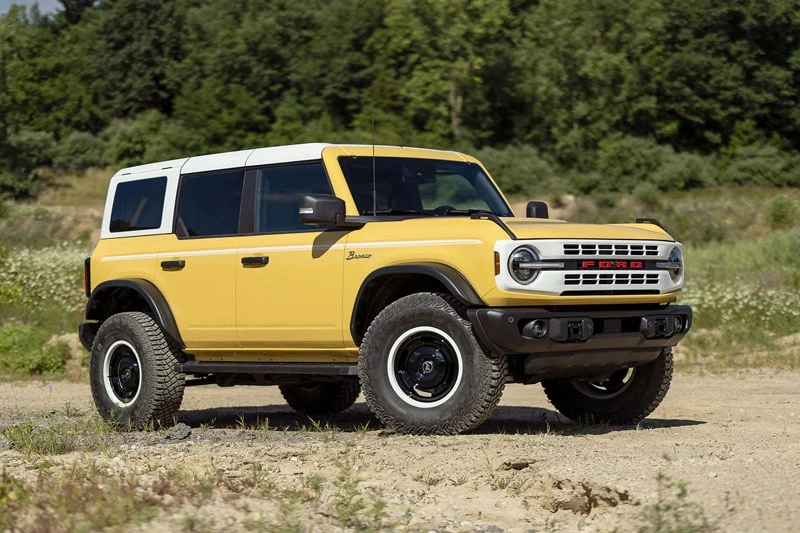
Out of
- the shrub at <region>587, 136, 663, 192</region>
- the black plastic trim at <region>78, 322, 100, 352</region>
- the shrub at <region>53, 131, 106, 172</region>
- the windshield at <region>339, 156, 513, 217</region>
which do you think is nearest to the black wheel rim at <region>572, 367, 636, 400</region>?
the windshield at <region>339, 156, 513, 217</region>

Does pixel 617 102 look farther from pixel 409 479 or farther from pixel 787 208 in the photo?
pixel 409 479

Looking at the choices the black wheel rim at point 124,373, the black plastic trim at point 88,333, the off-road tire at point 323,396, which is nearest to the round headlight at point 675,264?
the off-road tire at point 323,396

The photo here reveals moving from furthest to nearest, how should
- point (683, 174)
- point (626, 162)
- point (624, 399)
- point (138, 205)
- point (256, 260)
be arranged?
point (626, 162), point (683, 174), point (138, 205), point (624, 399), point (256, 260)

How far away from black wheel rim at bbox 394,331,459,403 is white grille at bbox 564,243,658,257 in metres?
1.04

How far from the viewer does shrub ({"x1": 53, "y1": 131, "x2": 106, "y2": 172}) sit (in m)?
60.6

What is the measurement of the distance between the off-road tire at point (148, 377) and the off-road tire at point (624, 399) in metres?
3.03

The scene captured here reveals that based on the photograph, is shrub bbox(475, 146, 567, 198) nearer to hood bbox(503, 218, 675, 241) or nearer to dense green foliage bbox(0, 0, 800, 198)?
dense green foliage bbox(0, 0, 800, 198)

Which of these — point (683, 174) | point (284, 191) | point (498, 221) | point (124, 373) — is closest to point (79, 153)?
point (683, 174)

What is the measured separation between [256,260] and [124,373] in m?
1.90

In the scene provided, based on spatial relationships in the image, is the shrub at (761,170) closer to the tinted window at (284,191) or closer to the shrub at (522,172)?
the shrub at (522,172)

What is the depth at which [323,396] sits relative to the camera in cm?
1149

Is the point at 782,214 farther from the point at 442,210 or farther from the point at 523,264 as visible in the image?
the point at 523,264

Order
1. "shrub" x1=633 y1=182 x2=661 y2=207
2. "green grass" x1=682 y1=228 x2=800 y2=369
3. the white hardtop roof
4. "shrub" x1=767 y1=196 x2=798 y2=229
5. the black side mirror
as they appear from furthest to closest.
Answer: "shrub" x1=633 y1=182 x2=661 y2=207, "shrub" x1=767 y1=196 x2=798 y2=229, "green grass" x1=682 y1=228 x2=800 y2=369, the black side mirror, the white hardtop roof

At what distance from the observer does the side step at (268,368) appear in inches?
346
